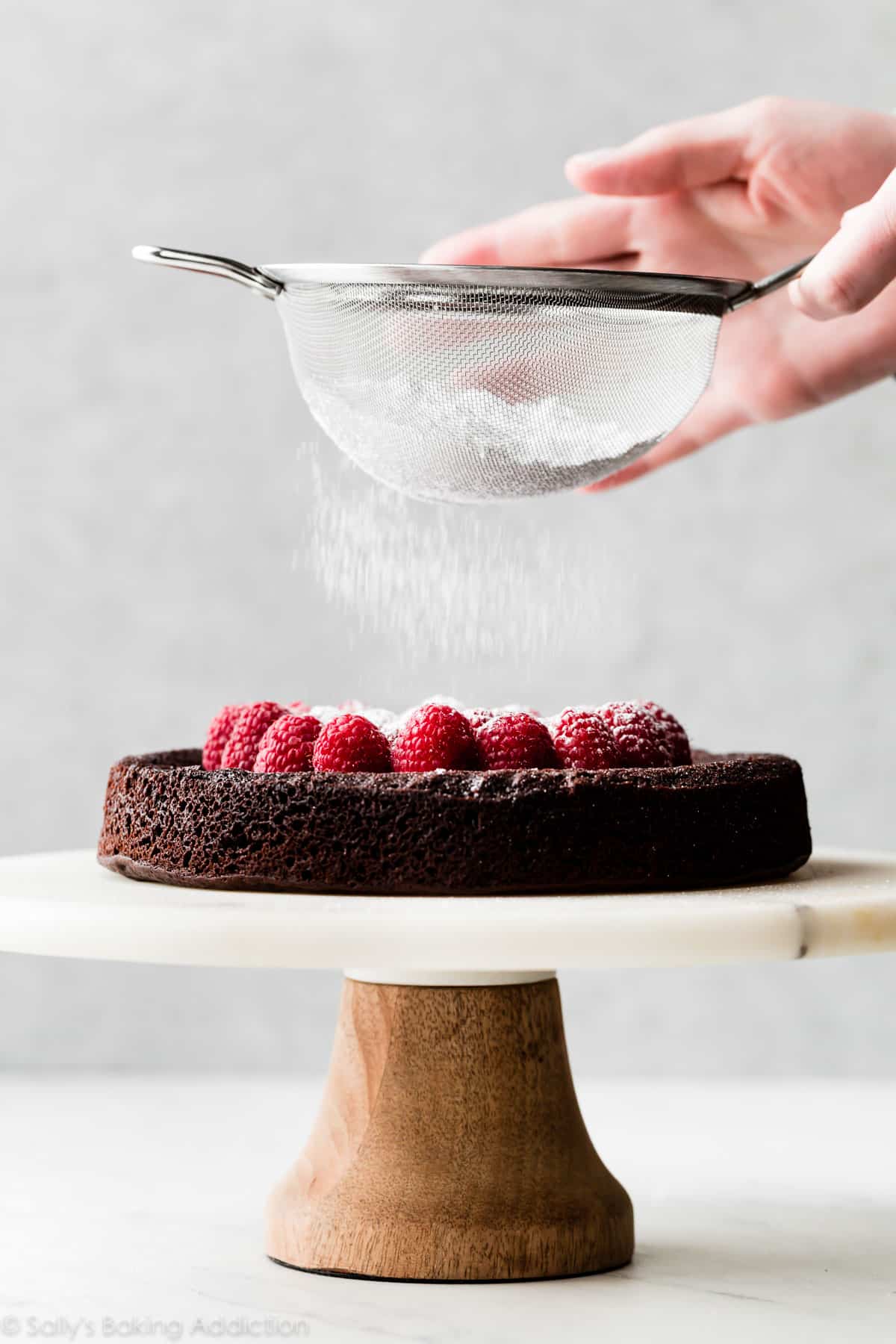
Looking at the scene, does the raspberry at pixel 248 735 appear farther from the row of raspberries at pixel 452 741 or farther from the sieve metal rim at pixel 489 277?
the sieve metal rim at pixel 489 277

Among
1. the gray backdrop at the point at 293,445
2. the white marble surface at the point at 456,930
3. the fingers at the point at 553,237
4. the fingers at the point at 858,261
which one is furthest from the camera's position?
the gray backdrop at the point at 293,445

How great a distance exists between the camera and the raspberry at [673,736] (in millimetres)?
1925

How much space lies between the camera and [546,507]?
11.6 feet

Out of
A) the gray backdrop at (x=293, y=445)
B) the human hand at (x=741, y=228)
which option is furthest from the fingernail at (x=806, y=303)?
the gray backdrop at (x=293, y=445)

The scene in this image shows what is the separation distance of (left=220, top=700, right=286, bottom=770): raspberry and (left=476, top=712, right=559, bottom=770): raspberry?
244 mm

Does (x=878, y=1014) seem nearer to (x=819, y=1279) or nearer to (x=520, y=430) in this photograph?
(x=819, y=1279)

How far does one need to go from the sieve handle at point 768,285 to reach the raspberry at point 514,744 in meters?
0.52

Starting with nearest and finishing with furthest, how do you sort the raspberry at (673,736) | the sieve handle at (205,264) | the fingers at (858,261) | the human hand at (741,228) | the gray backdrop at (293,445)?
the fingers at (858,261) < the sieve handle at (205,264) < the raspberry at (673,736) < the human hand at (741,228) < the gray backdrop at (293,445)

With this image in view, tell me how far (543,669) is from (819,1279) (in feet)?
6.05

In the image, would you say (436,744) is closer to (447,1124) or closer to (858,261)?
(447,1124)

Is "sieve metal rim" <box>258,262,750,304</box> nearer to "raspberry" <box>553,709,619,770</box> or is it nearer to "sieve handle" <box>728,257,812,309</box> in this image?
"sieve handle" <box>728,257,812,309</box>

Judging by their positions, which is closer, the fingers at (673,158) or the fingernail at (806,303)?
the fingernail at (806,303)

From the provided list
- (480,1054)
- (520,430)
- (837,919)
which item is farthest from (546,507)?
(837,919)

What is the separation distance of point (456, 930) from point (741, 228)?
1.20m
